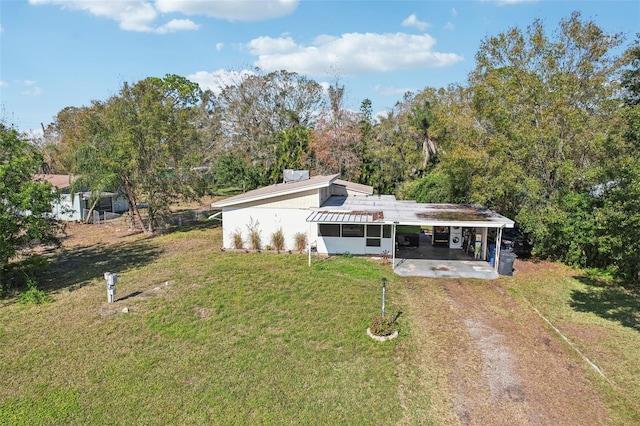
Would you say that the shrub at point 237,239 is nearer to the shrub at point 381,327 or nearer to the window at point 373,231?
the window at point 373,231

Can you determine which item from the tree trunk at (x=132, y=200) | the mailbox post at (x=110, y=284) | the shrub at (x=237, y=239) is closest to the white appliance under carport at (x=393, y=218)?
the shrub at (x=237, y=239)

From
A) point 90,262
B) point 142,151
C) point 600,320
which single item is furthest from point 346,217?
point 142,151

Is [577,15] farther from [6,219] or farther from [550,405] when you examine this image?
[6,219]

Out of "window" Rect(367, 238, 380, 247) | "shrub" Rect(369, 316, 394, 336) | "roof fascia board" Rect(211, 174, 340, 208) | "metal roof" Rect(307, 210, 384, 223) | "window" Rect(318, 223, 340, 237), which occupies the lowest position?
"shrub" Rect(369, 316, 394, 336)

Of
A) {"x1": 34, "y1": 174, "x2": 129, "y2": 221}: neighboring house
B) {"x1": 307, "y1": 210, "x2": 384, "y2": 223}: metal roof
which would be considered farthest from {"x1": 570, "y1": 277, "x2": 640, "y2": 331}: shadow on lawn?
{"x1": 34, "y1": 174, "x2": 129, "y2": 221}: neighboring house

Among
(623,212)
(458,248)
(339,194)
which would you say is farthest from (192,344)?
(339,194)

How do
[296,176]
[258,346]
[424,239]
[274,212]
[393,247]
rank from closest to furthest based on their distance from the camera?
[258,346], [393,247], [274,212], [424,239], [296,176]

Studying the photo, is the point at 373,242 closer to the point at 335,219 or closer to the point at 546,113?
the point at 335,219

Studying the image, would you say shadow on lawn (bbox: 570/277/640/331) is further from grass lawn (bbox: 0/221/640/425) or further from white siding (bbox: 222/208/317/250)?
white siding (bbox: 222/208/317/250)
